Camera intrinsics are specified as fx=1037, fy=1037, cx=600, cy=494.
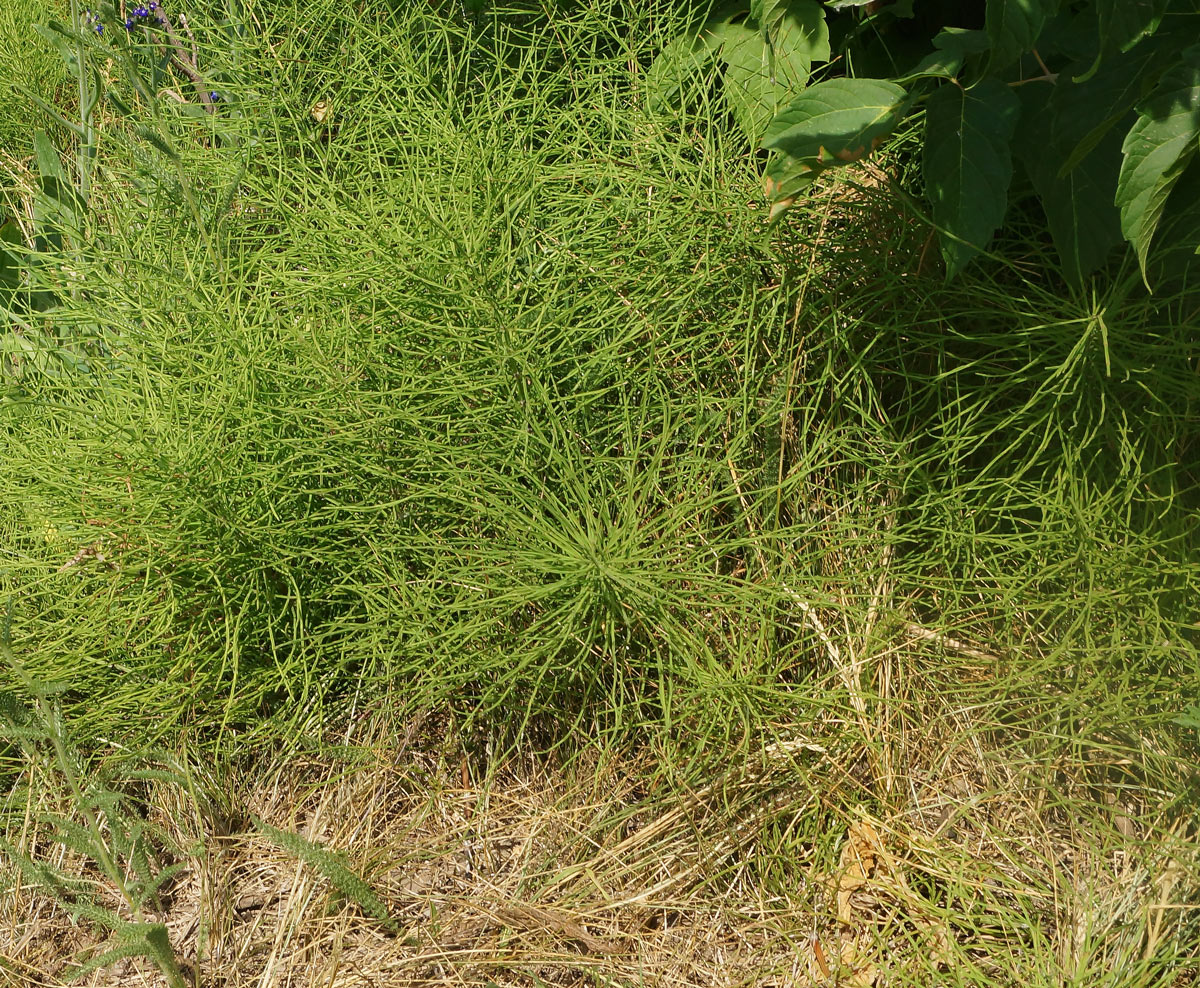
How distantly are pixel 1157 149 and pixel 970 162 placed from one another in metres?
0.22

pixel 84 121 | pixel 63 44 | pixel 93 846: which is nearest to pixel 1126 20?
pixel 93 846

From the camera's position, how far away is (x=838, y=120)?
1341 mm

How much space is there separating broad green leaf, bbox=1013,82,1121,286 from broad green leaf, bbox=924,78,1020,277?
0.31 feet

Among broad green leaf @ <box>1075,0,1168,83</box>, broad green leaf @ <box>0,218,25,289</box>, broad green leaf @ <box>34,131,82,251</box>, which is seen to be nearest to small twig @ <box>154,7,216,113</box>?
broad green leaf @ <box>34,131,82,251</box>

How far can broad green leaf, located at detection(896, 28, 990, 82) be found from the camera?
128cm

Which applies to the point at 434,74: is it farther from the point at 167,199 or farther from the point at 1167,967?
the point at 1167,967

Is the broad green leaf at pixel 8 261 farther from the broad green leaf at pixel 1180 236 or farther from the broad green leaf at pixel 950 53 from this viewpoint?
the broad green leaf at pixel 1180 236

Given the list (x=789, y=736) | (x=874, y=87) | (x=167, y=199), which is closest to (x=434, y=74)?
(x=167, y=199)

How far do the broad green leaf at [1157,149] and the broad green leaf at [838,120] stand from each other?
29 cm

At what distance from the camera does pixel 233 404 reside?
5.25ft

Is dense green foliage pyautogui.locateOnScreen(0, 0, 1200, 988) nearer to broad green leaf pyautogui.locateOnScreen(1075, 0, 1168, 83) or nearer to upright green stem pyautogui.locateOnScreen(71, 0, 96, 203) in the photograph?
broad green leaf pyautogui.locateOnScreen(1075, 0, 1168, 83)

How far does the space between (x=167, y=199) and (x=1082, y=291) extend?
1.62m

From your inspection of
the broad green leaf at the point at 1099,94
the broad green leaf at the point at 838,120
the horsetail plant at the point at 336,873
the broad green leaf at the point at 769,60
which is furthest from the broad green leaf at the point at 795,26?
the horsetail plant at the point at 336,873

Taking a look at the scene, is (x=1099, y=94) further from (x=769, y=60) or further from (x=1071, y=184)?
(x=769, y=60)
